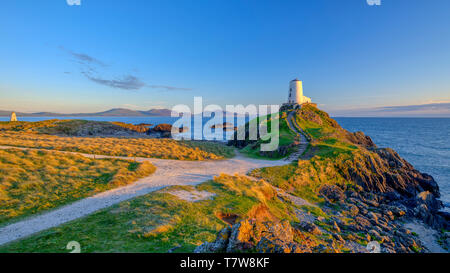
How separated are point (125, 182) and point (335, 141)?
34842 millimetres

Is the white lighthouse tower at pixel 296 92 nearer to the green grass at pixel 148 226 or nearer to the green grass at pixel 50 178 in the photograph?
the green grass at pixel 50 178

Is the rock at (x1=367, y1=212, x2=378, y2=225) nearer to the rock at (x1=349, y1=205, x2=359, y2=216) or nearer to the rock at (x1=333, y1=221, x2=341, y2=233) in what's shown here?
the rock at (x1=349, y1=205, x2=359, y2=216)

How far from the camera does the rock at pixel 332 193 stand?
70.9 feet

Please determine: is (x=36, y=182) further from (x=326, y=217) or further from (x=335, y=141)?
(x=335, y=141)

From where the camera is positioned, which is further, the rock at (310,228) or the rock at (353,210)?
the rock at (353,210)

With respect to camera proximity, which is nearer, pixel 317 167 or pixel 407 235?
pixel 407 235

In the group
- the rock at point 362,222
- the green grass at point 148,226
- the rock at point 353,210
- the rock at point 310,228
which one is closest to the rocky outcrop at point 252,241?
the green grass at point 148,226

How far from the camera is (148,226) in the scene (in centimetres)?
903

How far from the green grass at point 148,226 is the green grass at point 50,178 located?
14.4 feet

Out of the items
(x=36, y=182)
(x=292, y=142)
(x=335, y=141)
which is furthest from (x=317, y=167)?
(x=36, y=182)

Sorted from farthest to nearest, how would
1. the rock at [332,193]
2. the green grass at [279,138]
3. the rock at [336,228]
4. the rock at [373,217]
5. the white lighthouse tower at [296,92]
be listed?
1. the white lighthouse tower at [296,92]
2. the green grass at [279,138]
3. the rock at [332,193]
4. the rock at [373,217]
5. the rock at [336,228]

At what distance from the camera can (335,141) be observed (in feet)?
115

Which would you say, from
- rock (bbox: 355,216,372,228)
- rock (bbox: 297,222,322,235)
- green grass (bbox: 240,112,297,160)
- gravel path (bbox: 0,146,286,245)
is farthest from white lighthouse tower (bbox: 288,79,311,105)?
rock (bbox: 297,222,322,235)
